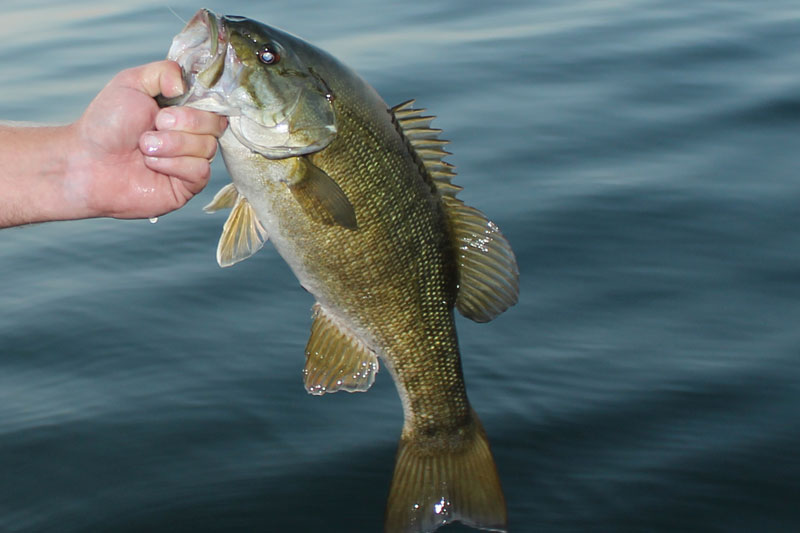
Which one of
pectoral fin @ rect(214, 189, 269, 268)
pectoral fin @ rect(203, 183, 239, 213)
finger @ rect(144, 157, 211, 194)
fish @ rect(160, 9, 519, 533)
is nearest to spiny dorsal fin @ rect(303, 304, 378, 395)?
fish @ rect(160, 9, 519, 533)

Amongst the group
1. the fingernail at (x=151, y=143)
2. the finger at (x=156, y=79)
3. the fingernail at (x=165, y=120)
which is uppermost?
the finger at (x=156, y=79)

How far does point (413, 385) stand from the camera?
298 cm

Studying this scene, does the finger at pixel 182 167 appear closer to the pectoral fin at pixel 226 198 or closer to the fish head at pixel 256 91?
the pectoral fin at pixel 226 198

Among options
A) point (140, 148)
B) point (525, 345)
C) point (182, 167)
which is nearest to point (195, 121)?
point (182, 167)

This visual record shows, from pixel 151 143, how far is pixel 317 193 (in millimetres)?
A: 589

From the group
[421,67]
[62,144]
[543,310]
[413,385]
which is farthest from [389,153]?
[421,67]

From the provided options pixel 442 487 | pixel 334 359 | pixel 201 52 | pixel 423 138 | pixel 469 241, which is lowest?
pixel 442 487

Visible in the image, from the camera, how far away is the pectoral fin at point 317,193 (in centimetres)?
250

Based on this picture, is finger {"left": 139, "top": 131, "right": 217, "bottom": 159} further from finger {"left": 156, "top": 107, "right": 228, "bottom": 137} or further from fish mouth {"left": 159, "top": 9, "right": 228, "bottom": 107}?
fish mouth {"left": 159, "top": 9, "right": 228, "bottom": 107}

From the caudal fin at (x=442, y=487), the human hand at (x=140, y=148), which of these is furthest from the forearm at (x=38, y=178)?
the caudal fin at (x=442, y=487)

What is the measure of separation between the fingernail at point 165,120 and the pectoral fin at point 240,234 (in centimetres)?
23

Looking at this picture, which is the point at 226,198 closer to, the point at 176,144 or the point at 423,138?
the point at 176,144

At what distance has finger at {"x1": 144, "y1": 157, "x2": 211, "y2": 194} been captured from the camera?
9.25 ft

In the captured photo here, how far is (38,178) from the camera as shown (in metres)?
3.28
